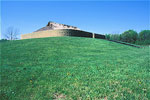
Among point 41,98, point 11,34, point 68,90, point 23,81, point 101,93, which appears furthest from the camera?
point 11,34

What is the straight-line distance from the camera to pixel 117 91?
9.63 ft

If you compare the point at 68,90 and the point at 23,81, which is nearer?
the point at 68,90

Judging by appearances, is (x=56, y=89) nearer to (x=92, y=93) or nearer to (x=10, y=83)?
(x=92, y=93)

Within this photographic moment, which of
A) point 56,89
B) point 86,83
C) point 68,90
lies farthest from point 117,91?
point 56,89

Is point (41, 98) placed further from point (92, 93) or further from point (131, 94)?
point (131, 94)

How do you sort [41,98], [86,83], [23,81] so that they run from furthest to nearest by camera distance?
[23,81]
[86,83]
[41,98]

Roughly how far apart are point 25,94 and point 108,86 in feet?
8.30

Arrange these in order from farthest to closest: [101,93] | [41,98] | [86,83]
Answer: [86,83] → [101,93] → [41,98]

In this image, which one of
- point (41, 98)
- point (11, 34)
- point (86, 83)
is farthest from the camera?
point (11, 34)

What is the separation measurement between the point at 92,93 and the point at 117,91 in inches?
29.8

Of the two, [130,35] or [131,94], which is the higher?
[130,35]

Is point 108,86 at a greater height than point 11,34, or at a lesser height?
lesser

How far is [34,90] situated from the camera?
309 cm

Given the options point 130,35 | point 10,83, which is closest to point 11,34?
point 10,83
